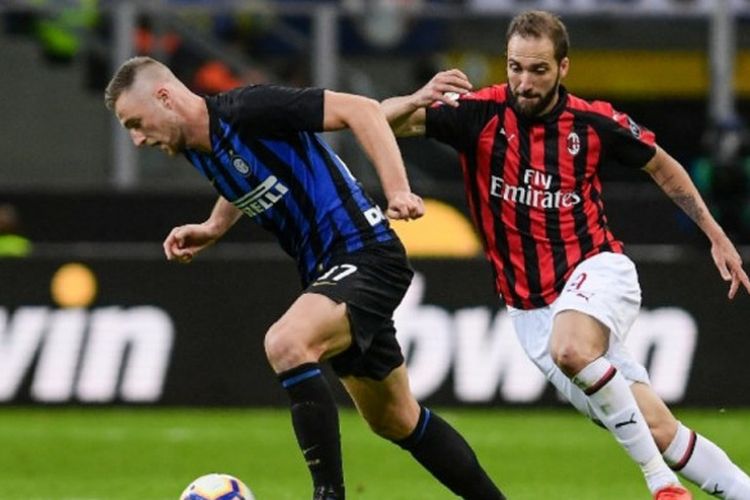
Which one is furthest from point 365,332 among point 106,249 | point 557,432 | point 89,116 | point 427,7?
point 89,116

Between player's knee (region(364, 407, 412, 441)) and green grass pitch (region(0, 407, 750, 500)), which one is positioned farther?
green grass pitch (region(0, 407, 750, 500))

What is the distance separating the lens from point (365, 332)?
687 centimetres

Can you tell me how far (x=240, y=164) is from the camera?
22.9ft

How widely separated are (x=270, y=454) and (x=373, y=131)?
4.46 metres

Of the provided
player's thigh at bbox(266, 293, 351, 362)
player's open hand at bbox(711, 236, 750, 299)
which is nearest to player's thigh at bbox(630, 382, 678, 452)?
player's open hand at bbox(711, 236, 750, 299)

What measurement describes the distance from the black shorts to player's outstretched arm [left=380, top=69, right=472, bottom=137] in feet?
1.75

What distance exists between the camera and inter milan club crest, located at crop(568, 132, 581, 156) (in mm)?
7523

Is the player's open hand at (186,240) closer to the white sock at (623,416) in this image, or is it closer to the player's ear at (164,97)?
the player's ear at (164,97)

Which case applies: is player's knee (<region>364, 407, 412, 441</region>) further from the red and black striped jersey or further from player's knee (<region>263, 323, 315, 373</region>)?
the red and black striped jersey

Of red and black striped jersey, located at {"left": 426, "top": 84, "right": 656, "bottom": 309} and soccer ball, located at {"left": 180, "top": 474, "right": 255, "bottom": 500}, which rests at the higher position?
red and black striped jersey, located at {"left": 426, "top": 84, "right": 656, "bottom": 309}

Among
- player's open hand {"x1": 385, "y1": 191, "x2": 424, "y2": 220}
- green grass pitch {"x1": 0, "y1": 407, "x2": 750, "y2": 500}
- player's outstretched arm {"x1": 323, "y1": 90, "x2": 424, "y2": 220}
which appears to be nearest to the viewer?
player's open hand {"x1": 385, "y1": 191, "x2": 424, "y2": 220}

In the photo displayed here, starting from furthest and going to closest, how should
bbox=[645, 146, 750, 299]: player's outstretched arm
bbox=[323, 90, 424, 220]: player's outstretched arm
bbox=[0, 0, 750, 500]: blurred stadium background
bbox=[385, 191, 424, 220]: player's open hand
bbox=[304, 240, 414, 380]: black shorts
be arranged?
bbox=[0, 0, 750, 500]: blurred stadium background, bbox=[645, 146, 750, 299]: player's outstretched arm, bbox=[304, 240, 414, 380]: black shorts, bbox=[323, 90, 424, 220]: player's outstretched arm, bbox=[385, 191, 424, 220]: player's open hand

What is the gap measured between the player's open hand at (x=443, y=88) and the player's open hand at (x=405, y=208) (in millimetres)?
918

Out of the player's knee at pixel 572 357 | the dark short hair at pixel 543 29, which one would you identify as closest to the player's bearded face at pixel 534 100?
the dark short hair at pixel 543 29
